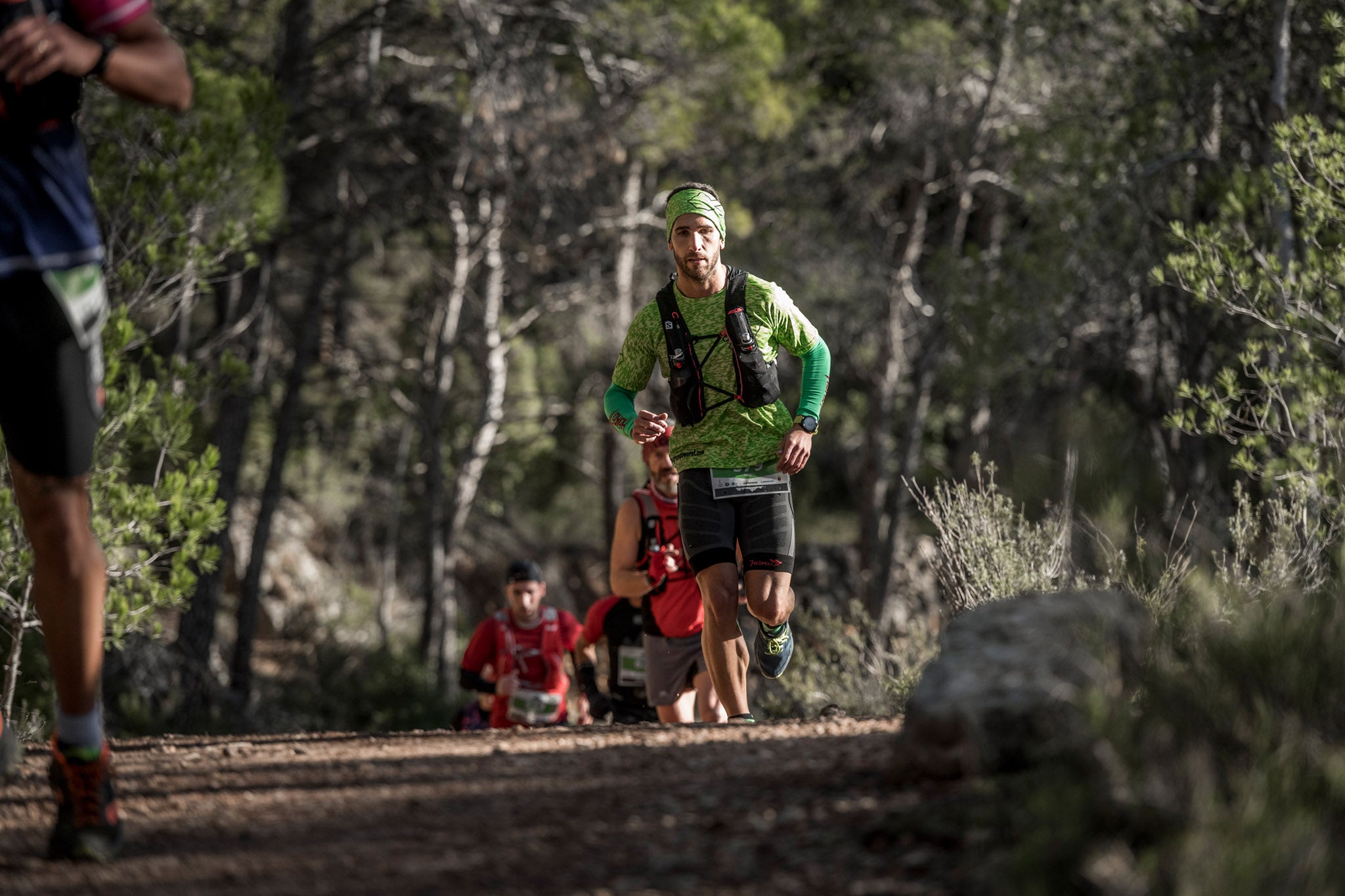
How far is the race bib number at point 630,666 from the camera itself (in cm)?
750

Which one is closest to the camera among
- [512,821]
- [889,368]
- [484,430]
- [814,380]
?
[512,821]

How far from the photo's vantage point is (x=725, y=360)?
5086mm

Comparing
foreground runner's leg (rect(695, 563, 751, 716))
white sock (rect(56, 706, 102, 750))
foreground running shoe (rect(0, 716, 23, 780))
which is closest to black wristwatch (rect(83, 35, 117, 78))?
white sock (rect(56, 706, 102, 750))

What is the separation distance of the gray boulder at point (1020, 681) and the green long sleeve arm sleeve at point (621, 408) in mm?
2101

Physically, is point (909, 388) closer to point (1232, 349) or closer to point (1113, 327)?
point (1113, 327)

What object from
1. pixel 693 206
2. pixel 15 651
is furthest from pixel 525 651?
pixel 693 206

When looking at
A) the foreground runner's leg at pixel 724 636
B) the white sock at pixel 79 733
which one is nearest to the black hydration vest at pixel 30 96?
the white sock at pixel 79 733

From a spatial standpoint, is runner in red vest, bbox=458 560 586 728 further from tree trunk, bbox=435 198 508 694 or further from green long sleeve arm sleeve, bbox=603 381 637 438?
tree trunk, bbox=435 198 508 694

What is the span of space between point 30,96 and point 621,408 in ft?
9.03

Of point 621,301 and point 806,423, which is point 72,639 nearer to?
point 806,423

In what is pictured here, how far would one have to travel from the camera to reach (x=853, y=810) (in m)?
3.03

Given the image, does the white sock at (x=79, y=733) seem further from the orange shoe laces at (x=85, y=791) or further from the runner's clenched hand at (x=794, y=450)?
the runner's clenched hand at (x=794, y=450)

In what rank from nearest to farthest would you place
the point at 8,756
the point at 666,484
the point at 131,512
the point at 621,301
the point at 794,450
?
1. the point at 8,756
2. the point at 794,450
3. the point at 666,484
4. the point at 131,512
5. the point at 621,301

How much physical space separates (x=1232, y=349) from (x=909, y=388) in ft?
32.9
